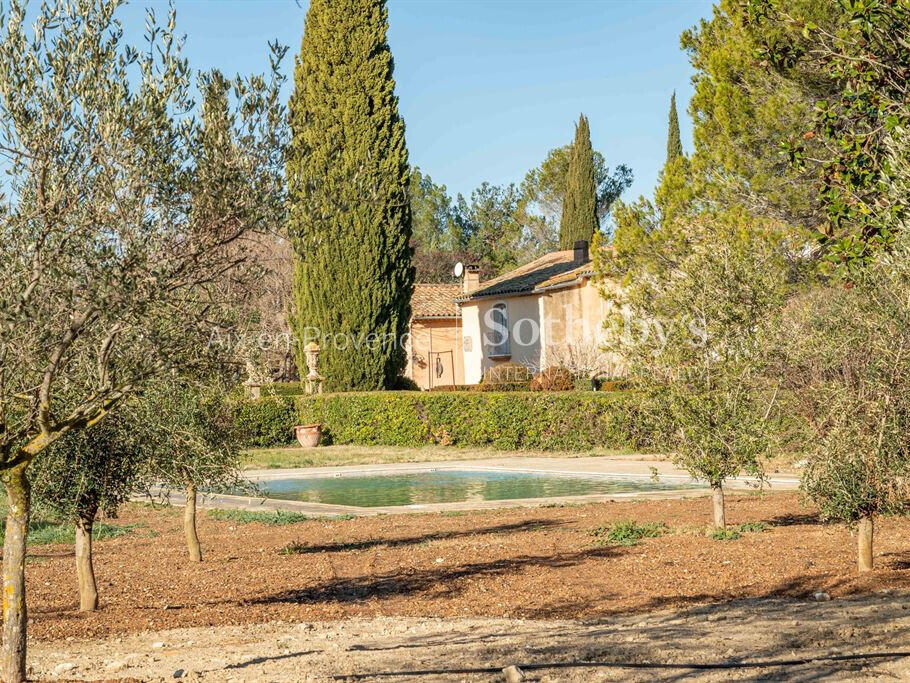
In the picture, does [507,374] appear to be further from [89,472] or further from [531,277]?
[89,472]

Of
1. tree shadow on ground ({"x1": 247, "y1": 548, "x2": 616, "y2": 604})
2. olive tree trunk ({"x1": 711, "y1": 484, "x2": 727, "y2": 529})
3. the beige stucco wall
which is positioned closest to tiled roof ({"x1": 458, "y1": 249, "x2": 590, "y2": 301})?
the beige stucco wall

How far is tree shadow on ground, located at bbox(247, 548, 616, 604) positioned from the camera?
31.7 ft

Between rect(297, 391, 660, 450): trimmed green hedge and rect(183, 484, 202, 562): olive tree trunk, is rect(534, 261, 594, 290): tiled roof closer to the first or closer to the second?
rect(297, 391, 660, 450): trimmed green hedge

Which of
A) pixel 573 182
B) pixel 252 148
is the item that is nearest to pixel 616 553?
pixel 252 148

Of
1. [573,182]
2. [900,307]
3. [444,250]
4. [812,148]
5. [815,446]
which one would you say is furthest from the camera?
[444,250]

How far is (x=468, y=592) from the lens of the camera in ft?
31.7

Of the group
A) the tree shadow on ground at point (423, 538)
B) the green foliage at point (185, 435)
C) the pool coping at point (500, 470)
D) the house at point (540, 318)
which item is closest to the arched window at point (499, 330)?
the house at point (540, 318)

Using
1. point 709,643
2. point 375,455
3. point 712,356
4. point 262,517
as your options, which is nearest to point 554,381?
point 375,455

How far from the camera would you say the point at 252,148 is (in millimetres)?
6141

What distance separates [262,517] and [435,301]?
33.6 meters

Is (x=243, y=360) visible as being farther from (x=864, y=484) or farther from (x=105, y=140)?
(x=864, y=484)

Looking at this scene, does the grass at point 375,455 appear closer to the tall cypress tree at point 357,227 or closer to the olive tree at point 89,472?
the tall cypress tree at point 357,227

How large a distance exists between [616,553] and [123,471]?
18.4 feet

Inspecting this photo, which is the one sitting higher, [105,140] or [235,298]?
[105,140]
